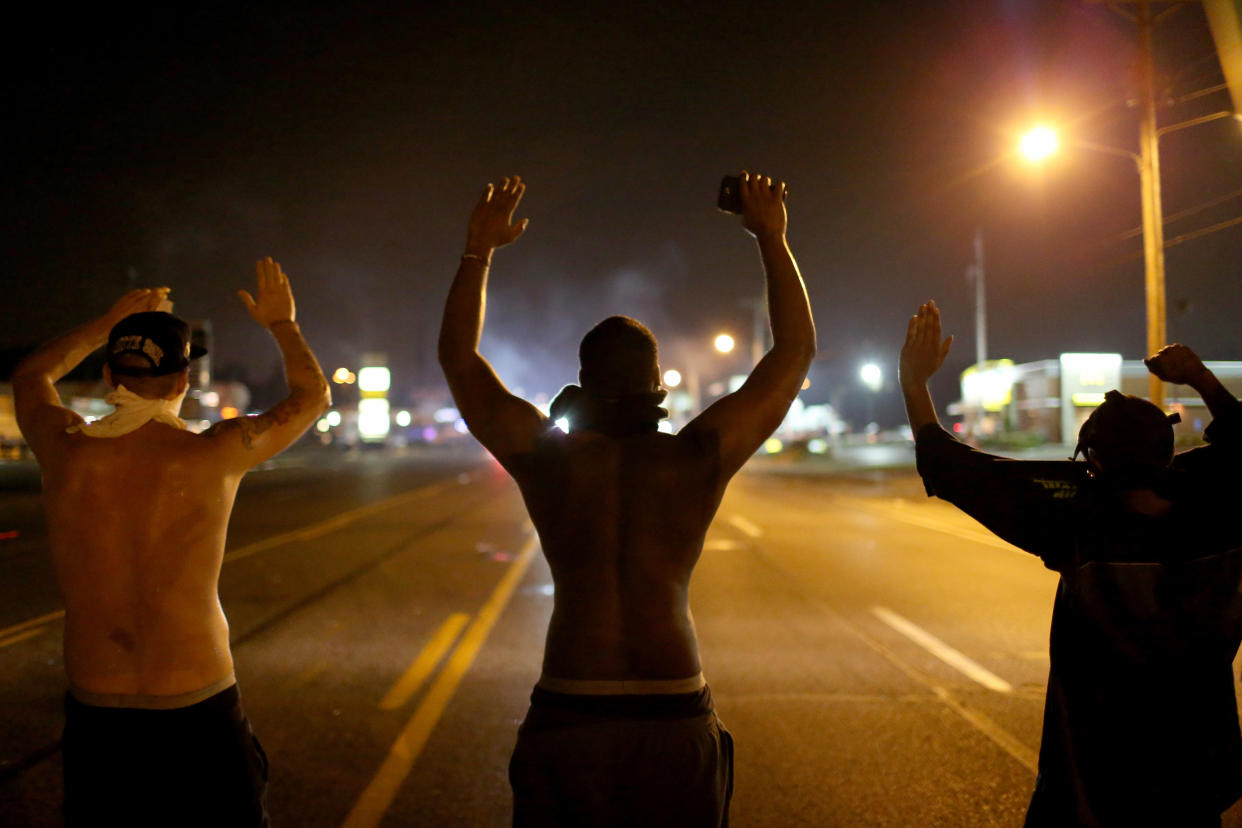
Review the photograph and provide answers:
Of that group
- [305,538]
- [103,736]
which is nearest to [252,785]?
[103,736]

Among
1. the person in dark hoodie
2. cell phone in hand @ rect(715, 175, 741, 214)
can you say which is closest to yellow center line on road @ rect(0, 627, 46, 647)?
cell phone in hand @ rect(715, 175, 741, 214)

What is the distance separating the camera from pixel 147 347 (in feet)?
8.68

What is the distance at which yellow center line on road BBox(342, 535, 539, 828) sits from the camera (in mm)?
4262

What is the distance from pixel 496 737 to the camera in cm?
529

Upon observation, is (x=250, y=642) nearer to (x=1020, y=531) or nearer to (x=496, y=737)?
(x=496, y=737)

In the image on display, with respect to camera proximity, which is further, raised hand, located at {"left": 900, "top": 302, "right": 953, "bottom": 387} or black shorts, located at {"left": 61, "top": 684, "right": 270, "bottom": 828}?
raised hand, located at {"left": 900, "top": 302, "right": 953, "bottom": 387}

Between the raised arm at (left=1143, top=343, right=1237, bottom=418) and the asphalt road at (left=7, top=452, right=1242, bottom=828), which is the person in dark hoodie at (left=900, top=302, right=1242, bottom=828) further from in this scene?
the asphalt road at (left=7, top=452, right=1242, bottom=828)

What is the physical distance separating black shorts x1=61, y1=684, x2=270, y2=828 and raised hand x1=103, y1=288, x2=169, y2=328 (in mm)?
1247

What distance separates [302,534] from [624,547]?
52.1 ft

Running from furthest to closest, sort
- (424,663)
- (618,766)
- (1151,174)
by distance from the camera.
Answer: (1151,174), (424,663), (618,766)

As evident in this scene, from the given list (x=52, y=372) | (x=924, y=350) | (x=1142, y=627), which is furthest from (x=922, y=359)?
(x=52, y=372)

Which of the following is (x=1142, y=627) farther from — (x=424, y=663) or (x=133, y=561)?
(x=424, y=663)

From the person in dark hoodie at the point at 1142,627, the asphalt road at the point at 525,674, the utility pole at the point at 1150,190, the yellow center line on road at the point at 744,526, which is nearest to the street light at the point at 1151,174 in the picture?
the utility pole at the point at 1150,190

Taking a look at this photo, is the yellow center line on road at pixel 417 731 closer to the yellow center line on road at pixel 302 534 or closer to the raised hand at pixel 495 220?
the raised hand at pixel 495 220
